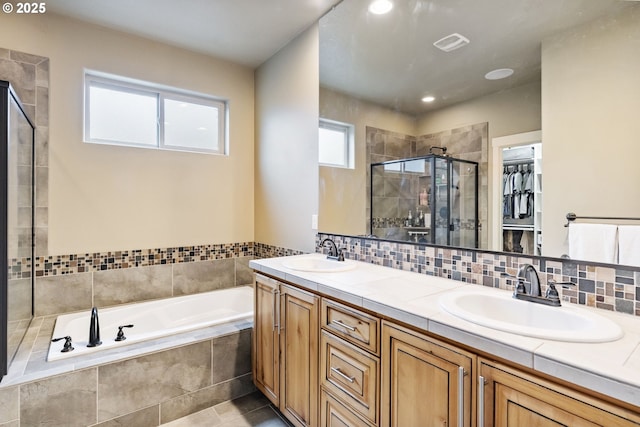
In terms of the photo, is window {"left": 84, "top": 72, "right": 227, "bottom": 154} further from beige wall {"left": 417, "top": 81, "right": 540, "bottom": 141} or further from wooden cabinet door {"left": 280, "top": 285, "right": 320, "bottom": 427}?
beige wall {"left": 417, "top": 81, "right": 540, "bottom": 141}

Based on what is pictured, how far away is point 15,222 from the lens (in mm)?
1870

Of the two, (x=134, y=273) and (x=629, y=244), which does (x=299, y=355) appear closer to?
(x=629, y=244)

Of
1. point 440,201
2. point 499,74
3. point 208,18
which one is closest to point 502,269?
point 440,201

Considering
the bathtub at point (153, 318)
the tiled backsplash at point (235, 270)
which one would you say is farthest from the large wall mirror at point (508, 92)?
the bathtub at point (153, 318)

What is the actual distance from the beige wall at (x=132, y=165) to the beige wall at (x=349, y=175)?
119 cm

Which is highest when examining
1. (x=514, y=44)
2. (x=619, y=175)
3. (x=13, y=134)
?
(x=514, y=44)

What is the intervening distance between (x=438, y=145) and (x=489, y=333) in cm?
116

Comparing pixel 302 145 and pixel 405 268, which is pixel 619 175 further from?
pixel 302 145

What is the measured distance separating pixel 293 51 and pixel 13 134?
207 cm

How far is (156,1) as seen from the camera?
7.45 feet

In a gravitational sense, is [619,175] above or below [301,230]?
above

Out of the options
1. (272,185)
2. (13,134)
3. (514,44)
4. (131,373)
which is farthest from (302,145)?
(131,373)

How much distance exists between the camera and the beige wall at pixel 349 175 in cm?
221

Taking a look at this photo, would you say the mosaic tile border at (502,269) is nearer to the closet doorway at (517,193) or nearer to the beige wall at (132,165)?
the closet doorway at (517,193)
